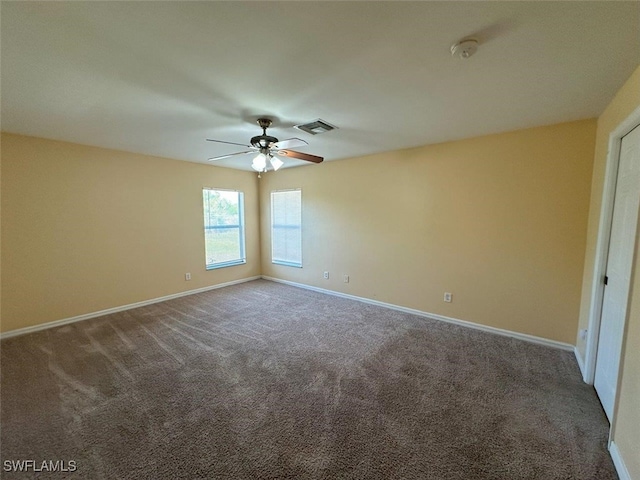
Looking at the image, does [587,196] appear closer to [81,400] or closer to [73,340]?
[81,400]

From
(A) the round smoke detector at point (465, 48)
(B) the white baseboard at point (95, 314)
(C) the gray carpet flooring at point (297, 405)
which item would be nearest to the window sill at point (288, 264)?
(B) the white baseboard at point (95, 314)

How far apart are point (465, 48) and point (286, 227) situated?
14.1ft

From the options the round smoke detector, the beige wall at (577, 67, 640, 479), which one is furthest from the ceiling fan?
the beige wall at (577, 67, 640, 479)

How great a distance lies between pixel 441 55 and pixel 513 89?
86 centimetres

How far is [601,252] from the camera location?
7.00 feet

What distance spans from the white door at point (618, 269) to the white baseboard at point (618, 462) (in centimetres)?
23

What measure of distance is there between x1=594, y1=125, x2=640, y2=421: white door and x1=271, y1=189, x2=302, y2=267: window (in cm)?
412

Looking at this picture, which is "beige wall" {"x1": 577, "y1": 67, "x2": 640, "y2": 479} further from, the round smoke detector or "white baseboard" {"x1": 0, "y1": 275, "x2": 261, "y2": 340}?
"white baseboard" {"x1": 0, "y1": 275, "x2": 261, "y2": 340}

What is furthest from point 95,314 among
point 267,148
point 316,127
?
point 316,127

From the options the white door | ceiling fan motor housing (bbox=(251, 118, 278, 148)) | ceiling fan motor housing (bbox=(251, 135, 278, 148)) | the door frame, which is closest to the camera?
the white door

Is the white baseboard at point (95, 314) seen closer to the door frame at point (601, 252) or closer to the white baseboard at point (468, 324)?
the white baseboard at point (468, 324)

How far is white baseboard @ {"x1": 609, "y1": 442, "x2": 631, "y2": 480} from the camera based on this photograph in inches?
54.1

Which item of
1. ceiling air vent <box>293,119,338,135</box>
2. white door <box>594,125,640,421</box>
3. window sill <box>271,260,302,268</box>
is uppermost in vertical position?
ceiling air vent <box>293,119,338,135</box>

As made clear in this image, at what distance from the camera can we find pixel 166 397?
205cm
